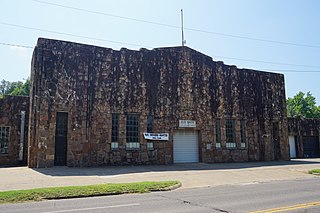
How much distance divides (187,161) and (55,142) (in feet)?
30.9

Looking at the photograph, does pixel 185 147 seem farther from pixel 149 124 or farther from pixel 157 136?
pixel 149 124

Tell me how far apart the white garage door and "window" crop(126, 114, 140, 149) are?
9.88 feet

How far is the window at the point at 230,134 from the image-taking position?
23.0 meters

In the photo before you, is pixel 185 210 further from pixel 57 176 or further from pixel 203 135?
pixel 203 135

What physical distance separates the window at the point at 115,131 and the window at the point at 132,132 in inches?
27.8

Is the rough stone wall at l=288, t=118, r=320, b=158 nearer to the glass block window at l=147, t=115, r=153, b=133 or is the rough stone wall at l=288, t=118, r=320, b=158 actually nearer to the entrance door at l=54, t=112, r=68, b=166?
the glass block window at l=147, t=115, r=153, b=133

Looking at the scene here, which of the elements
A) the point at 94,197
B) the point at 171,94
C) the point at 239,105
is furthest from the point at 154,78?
the point at 94,197

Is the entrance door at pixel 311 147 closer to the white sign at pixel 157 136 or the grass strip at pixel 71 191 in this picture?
the white sign at pixel 157 136

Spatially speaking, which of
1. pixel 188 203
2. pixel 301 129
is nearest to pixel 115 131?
A: pixel 188 203

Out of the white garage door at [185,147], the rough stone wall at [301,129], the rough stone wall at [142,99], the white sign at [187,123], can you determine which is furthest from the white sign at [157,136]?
the rough stone wall at [301,129]

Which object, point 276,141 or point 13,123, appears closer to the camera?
point 13,123

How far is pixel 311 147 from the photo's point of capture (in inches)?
1229

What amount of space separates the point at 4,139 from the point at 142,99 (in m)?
10.0

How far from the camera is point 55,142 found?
1777 centimetres
